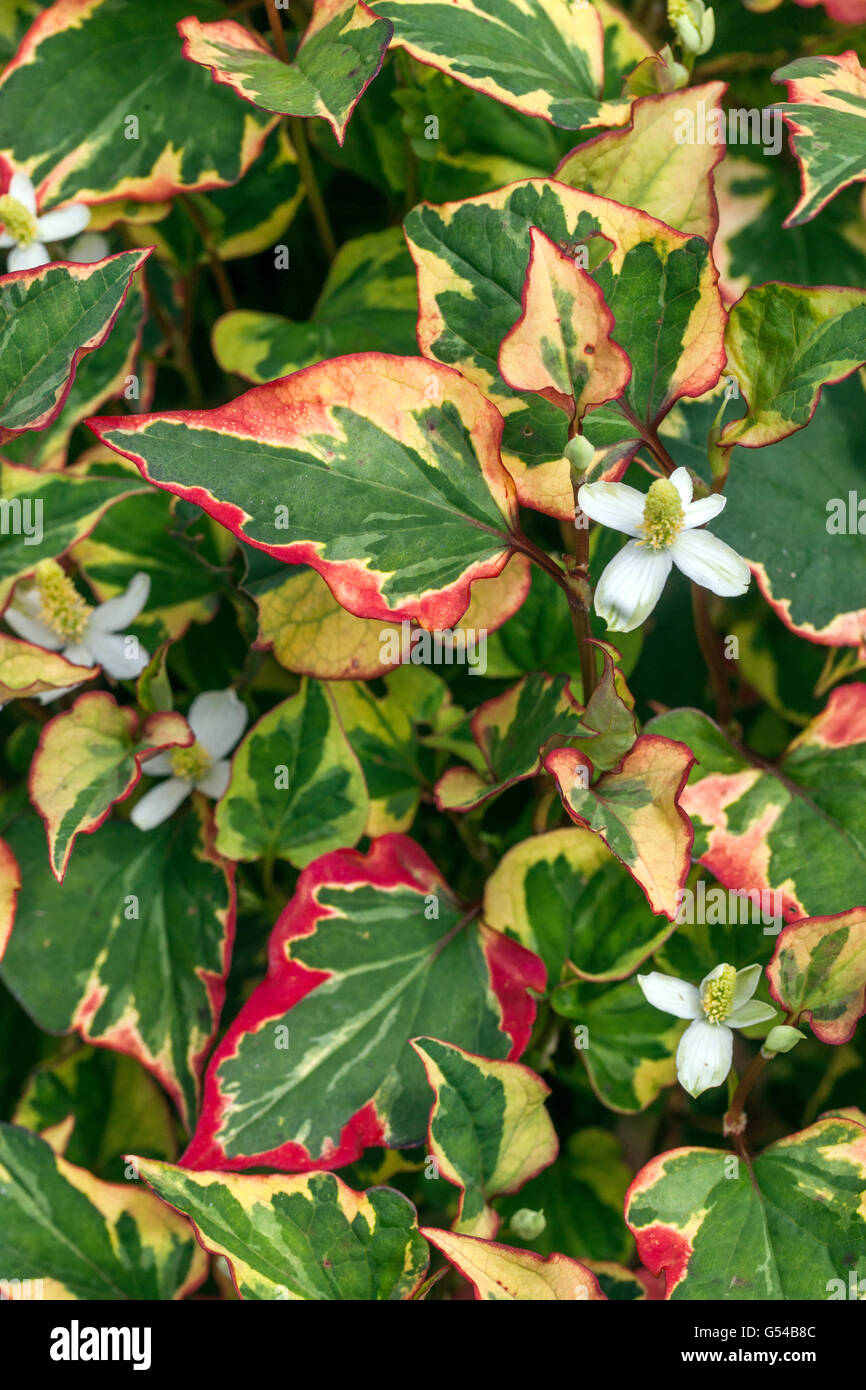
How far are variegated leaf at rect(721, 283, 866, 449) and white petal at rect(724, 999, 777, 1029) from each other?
29cm

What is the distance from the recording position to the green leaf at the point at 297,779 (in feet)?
2.40

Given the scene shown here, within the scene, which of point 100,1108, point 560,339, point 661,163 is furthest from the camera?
point 100,1108

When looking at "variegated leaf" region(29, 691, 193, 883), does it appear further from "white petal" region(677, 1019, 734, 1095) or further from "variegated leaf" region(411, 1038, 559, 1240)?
"white petal" region(677, 1019, 734, 1095)

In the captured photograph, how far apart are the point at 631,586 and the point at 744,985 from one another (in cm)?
22

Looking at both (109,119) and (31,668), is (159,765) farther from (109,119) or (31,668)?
(109,119)

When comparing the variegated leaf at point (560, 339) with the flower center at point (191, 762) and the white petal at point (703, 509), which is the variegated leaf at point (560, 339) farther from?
the flower center at point (191, 762)

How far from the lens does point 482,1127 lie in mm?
627

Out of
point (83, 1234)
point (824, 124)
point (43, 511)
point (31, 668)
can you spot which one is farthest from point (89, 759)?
point (824, 124)

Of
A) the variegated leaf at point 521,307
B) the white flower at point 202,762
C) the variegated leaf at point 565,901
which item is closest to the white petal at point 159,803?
the white flower at point 202,762

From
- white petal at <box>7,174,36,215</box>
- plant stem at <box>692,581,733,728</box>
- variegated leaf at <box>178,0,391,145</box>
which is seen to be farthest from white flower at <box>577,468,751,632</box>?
white petal at <box>7,174,36,215</box>

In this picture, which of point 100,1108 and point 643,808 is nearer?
point 643,808

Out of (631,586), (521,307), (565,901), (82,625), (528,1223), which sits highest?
(521,307)

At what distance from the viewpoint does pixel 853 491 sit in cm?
74
